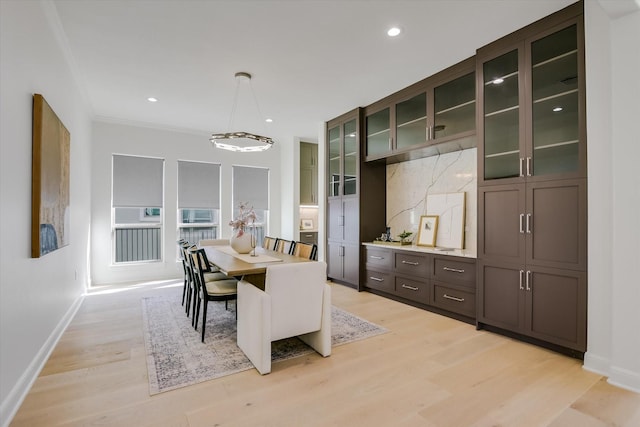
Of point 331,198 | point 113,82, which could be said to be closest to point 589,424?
point 331,198

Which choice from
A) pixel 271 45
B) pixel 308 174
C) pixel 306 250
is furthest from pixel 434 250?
pixel 308 174

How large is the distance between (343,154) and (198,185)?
9.81 feet

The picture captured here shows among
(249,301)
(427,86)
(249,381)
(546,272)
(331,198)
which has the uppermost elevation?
(427,86)

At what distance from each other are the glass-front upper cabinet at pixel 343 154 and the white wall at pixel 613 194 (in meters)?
3.08

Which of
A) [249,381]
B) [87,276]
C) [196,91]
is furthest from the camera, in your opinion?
[87,276]

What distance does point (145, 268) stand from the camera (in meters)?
5.93

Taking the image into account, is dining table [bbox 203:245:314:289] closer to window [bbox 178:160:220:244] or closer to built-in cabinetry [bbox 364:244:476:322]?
built-in cabinetry [bbox 364:244:476:322]

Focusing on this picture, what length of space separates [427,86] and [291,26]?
1.95 m

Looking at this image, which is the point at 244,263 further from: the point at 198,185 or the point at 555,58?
the point at 198,185

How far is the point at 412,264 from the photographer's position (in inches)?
167

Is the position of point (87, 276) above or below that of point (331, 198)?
below

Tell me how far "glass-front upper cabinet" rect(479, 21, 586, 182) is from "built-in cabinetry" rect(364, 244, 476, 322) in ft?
3.67

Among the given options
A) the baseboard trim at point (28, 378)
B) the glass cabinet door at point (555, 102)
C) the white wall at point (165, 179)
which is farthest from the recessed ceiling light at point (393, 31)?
the white wall at point (165, 179)

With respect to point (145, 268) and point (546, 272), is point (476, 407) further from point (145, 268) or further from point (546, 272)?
point (145, 268)
